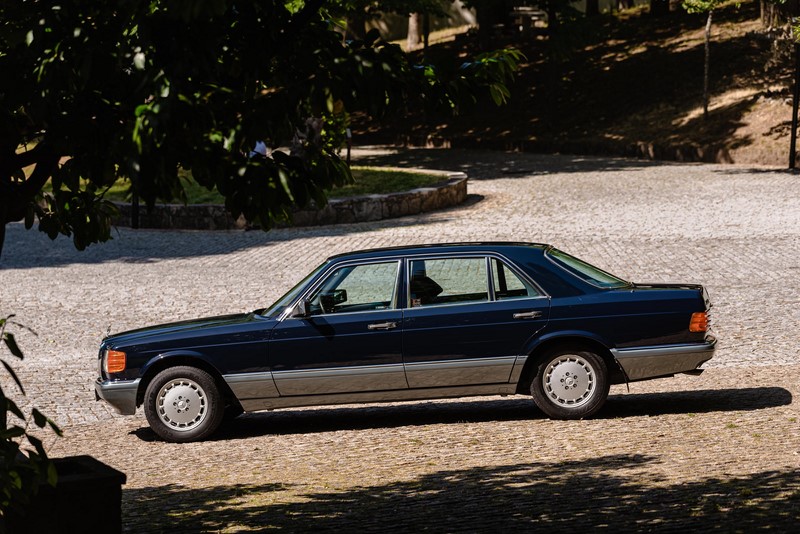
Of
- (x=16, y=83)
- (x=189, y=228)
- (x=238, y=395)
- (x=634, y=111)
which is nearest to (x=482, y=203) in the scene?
(x=189, y=228)

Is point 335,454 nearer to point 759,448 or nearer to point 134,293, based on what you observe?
point 759,448

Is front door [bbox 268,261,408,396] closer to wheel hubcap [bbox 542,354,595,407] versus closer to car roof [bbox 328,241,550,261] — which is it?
car roof [bbox 328,241,550,261]

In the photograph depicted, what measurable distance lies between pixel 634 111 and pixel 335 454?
104 feet

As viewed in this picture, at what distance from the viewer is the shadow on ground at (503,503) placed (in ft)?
22.7

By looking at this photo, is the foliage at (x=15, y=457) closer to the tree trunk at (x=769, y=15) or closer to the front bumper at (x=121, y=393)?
the front bumper at (x=121, y=393)

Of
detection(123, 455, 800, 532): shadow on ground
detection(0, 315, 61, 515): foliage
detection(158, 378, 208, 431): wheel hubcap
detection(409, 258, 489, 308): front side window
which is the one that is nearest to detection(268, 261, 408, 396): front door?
detection(409, 258, 489, 308): front side window

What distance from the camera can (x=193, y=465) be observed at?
30.7 feet

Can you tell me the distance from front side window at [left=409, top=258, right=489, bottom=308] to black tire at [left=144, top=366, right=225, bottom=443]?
73.2 inches

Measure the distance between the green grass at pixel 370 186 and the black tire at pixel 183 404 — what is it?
1522 centimetres

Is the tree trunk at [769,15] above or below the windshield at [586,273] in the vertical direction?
above

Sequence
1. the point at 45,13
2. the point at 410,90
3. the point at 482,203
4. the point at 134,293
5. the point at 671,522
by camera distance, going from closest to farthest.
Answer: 1. the point at 45,13
2. the point at 410,90
3. the point at 671,522
4. the point at 134,293
5. the point at 482,203

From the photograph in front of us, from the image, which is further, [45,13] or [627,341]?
[627,341]

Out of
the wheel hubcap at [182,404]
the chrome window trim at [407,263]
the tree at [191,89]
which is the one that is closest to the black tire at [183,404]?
the wheel hubcap at [182,404]

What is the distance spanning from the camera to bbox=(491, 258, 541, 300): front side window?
1024cm
